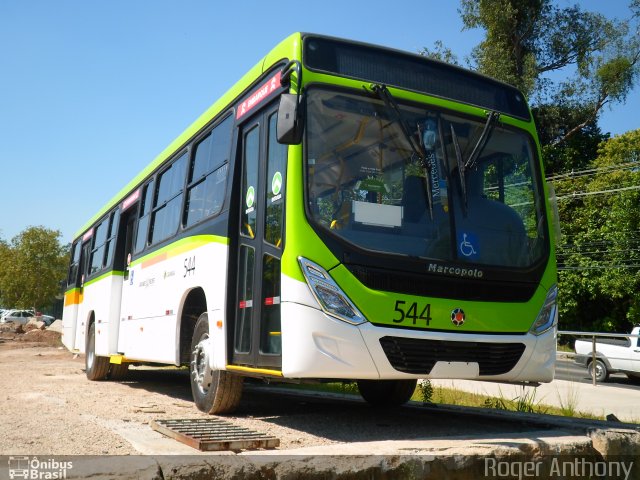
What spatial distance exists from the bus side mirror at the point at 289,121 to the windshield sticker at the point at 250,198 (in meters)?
1.17

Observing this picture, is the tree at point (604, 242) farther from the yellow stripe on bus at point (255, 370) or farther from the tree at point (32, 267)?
the tree at point (32, 267)

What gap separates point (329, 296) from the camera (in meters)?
5.64

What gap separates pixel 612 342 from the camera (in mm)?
21906

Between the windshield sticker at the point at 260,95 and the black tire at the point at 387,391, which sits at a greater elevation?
the windshield sticker at the point at 260,95

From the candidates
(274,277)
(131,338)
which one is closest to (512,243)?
(274,277)

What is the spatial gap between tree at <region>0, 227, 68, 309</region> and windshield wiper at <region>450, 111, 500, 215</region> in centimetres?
6921

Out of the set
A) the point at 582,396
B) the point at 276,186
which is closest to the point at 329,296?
the point at 276,186

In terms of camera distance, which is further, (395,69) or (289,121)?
(395,69)

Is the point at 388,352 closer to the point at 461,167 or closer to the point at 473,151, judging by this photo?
the point at 461,167

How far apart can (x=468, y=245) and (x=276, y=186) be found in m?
1.82

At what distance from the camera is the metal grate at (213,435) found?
5.14 metres

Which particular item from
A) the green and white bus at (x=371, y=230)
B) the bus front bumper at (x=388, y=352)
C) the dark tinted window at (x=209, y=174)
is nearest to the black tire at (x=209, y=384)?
the green and white bus at (x=371, y=230)

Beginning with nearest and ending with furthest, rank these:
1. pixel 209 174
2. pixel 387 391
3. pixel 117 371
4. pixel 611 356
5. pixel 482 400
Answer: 1. pixel 209 174
2. pixel 387 391
3. pixel 482 400
4. pixel 117 371
5. pixel 611 356

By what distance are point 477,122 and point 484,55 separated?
35900 mm
